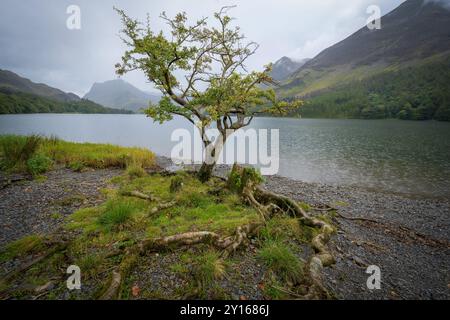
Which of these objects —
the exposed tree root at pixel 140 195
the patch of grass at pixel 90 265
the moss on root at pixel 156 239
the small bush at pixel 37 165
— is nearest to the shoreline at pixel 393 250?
the moss on root at pixel 156 239

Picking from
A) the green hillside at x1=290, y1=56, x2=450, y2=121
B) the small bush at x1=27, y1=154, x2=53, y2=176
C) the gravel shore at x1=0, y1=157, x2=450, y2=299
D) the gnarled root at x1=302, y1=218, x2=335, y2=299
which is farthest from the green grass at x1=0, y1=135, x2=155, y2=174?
the green hillside at x1=290, y1=56, x2=450, y2=121

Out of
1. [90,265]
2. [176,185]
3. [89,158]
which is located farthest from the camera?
[89,158]

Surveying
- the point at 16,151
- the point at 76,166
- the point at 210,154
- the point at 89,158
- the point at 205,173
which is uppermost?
the point at 16,151

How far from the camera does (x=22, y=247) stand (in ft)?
20.8

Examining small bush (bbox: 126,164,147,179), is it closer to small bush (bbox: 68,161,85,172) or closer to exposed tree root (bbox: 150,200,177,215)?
small bush (bbox: 68,161,85,172)

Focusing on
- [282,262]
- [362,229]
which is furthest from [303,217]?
[282,262]

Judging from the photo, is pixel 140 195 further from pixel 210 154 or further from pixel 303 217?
pixel 303 217

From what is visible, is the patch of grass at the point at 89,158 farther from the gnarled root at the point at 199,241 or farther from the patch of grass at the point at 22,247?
the gnarled root at the point at 199,241

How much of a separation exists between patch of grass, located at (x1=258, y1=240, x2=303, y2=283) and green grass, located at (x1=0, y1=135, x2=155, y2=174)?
1416 centimetres

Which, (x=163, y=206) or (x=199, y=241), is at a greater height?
(x=163, y=206)

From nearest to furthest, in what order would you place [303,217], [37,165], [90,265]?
1. [90,265]
2. [303,217]
3. [37,165]

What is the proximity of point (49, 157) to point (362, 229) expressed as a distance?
21898 millimetres
